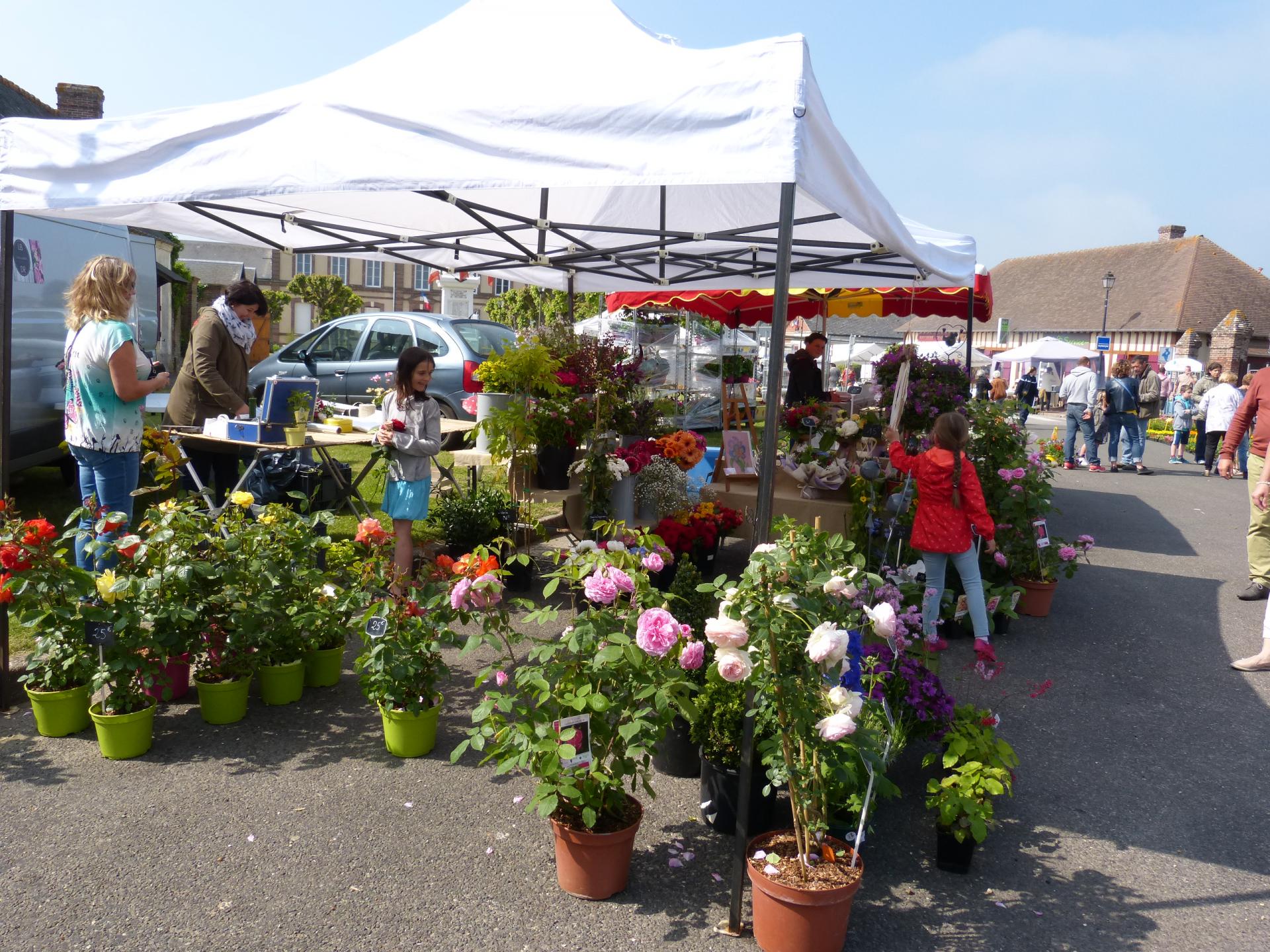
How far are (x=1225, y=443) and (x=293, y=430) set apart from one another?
6.23 m

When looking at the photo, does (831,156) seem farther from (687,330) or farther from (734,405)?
(687,330)

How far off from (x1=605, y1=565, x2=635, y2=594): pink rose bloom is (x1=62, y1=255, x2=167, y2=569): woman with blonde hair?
2390 mm

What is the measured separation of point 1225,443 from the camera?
618 cm

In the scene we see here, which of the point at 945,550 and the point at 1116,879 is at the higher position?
the point at 945,550

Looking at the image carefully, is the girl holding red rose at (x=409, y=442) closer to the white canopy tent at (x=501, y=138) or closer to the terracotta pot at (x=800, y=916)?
the white canopy tent at (x=501, y=138)

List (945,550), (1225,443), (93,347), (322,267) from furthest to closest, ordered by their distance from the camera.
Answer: (322,267), (1225,443), (945,550), (93,347)

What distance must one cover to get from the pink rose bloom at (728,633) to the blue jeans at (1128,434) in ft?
47.3

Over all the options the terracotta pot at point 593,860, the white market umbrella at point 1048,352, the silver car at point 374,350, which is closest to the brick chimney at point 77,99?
the silver car at point 374,350

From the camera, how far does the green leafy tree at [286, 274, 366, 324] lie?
120ft

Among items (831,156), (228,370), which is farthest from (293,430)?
(831,156)

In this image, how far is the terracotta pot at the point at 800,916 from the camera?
91.9 inches

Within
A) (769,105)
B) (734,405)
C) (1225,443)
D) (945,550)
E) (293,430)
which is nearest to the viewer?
(769,105)

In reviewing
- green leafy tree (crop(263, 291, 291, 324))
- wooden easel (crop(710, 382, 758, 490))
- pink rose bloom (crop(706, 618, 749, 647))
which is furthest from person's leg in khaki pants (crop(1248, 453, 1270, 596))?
green leafy tree (crop(263, 291, 291, 324))

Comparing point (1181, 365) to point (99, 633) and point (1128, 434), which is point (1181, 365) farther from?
point (99, 633)
